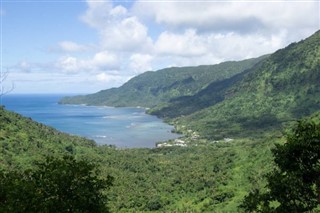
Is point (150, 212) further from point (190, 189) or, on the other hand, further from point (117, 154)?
point (117, 154)

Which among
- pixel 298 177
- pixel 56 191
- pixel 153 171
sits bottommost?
pixel 153 171

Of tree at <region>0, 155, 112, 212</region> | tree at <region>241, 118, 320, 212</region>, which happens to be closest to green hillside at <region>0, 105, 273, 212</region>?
tree at <region>0, 155, 112, 212</region>

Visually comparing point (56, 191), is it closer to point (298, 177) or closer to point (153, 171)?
point (298, 177)

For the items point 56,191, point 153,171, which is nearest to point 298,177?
point 56,191

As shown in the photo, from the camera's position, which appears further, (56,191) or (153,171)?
(153,171)

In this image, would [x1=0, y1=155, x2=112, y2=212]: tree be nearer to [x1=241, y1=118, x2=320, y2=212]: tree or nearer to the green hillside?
[x1=241, y1=118, x2=320, y2=212]: tree
